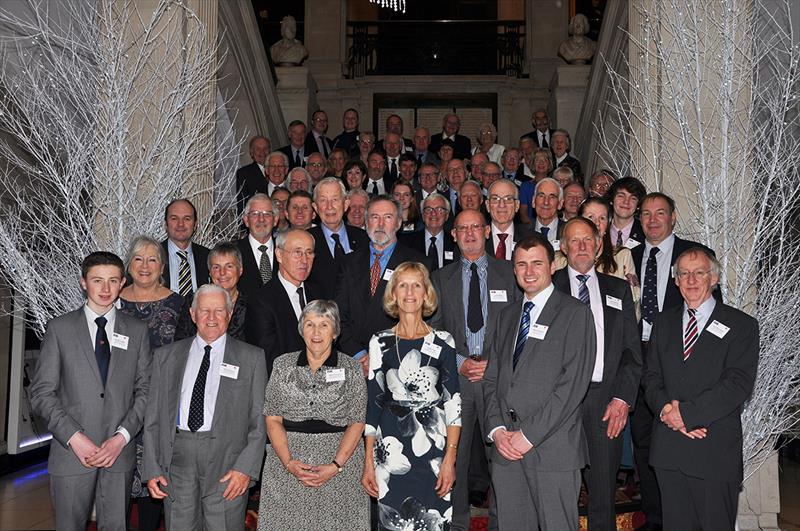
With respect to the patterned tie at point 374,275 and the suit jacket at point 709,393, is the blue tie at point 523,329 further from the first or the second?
the patterned tie at point 374,275

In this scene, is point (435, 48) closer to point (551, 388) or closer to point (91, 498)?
point (551, 388)

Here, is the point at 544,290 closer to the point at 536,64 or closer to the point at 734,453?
the point at 734,453

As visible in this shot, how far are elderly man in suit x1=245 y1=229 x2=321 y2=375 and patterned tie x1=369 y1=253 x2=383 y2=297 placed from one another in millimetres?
367

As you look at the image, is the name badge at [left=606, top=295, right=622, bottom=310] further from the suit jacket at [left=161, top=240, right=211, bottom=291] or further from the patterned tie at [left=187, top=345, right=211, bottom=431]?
the suit jacket at [left=161, top=240, right=211, bottom=291]

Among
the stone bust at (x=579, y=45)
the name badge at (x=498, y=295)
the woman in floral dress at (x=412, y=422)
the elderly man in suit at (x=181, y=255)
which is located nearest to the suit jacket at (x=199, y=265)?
the elderly man in suit at (x=181, y=255)

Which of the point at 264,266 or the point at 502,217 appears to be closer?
the point at 502,217

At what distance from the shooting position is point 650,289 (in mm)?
4734

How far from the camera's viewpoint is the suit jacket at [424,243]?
5789mm

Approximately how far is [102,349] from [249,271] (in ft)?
4.22

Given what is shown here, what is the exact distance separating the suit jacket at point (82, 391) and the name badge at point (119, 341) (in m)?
0.02

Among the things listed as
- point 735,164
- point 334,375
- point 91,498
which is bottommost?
point 91,498

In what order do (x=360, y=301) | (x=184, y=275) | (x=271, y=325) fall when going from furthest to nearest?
(x=184, y=275)
(x=360, y=301)
(x=271, y=325)

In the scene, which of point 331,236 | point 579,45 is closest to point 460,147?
point 579,45

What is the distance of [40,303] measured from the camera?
516 cm
